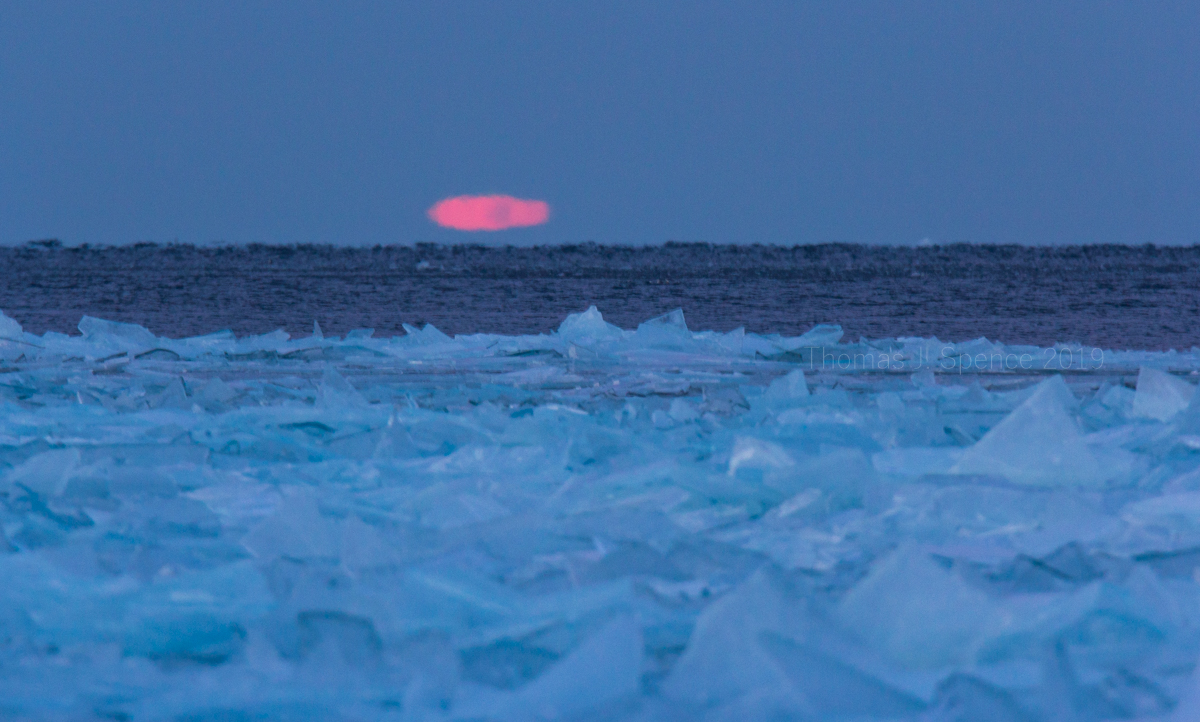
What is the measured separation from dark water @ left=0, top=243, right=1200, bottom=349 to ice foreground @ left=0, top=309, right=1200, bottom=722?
2.84 m

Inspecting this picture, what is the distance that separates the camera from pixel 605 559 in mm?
1259

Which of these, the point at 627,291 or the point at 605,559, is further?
the point at 627,291

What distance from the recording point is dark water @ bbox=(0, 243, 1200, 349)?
5.25m

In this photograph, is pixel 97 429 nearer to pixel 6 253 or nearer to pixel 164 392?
pixel 164 392

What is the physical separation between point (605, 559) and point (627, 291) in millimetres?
5924

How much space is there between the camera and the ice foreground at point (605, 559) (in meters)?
0.97

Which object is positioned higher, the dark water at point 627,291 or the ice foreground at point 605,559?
the dark water at point 627,291

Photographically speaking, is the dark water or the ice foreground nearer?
the ice foreground

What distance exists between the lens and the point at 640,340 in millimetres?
3516

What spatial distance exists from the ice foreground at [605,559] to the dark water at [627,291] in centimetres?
284

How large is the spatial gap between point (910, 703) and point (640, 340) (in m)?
2.60

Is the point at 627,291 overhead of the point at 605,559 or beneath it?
overhead

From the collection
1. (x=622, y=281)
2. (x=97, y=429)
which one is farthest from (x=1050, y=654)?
(x=622, y=281)

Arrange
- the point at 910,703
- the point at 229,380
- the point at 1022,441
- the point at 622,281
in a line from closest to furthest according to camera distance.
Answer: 1. the point at 910,703
2. the point at 1022,441
3. the point at 229,380
4. the point at 622,281
